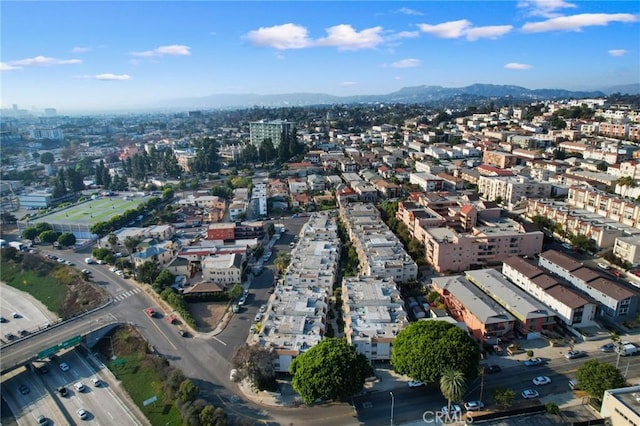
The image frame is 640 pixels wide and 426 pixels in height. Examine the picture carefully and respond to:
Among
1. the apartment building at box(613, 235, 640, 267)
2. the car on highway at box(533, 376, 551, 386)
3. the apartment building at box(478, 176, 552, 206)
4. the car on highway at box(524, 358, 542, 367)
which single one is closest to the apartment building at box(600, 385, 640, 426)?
the car on highway at box(533, 376, 551, 386)

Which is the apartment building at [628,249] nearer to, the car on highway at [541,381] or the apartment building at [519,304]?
the apartment building at [519,304]

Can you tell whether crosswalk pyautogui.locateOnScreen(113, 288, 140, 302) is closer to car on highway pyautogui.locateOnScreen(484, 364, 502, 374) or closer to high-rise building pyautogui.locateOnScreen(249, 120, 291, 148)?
car on highway pyautogui.locateOnScreen(484, 364, 502, 374)

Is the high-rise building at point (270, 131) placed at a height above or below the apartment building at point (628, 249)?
above

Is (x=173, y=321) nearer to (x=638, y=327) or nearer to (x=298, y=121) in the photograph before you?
(x=638, y=327)

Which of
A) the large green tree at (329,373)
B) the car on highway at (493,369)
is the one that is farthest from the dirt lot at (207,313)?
the car on highway at (493,369)

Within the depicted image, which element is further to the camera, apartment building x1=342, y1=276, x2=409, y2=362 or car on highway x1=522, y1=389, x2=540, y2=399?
apartment building x1=342, y1=276, x2=409, y2=362

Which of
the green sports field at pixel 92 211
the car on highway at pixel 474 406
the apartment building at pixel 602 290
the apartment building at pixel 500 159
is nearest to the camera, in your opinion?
the car on highway at pixel 474 406

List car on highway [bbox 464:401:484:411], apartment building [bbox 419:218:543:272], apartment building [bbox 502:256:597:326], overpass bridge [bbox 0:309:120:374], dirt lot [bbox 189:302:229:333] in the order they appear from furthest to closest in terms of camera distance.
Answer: apartment building [bbox 419:218:543:272]
dirt lot [bbox 189:302:229:333]
apartment building [bbox 502:256:597:326]
overpass bridge [bbox 0:309:120:374]
car on highway [bbox 464:401:484:411]
